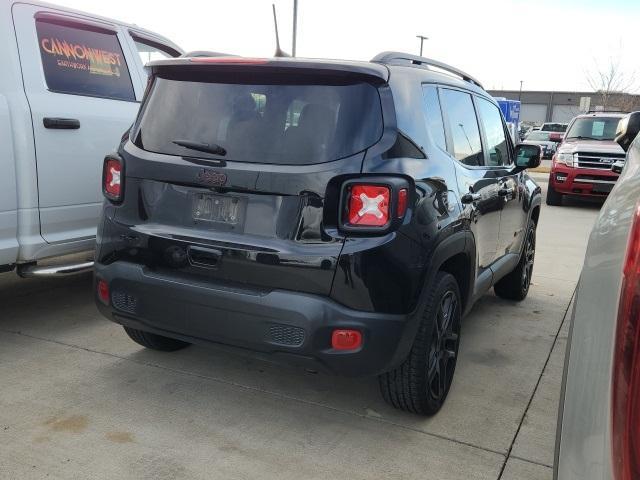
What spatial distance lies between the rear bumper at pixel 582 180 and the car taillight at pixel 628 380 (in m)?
A: 11.2

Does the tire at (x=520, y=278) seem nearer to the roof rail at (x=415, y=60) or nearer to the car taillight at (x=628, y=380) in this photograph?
the roof rail at (x=415, y=60)

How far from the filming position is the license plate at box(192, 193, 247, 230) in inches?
109

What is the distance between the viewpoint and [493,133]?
4453mm

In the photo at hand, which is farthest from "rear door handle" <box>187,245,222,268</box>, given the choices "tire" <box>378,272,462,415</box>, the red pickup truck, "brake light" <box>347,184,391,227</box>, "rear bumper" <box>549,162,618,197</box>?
"rear bumper" <box>549,162,618,197</box>

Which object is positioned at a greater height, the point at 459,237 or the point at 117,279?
the point at 459,237

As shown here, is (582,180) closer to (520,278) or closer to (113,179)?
(520,278)

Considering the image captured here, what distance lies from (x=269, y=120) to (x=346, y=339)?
3.44 ft

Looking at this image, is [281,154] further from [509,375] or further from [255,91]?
[509,375]

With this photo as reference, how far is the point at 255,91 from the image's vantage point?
2885mm

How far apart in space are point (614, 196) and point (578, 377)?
0.62 metres

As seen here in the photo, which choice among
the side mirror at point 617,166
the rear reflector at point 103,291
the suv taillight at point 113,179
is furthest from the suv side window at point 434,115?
the side mirror at point 617,166

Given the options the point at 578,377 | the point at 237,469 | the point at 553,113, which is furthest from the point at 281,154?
the point at 553,113

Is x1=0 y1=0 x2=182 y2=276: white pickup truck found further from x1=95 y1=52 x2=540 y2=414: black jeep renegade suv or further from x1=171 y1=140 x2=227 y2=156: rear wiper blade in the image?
x1=171 y1=140 x2=227 y2=156: rear wiper blade

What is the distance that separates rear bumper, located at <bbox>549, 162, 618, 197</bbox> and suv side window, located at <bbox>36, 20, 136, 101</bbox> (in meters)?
9.52
